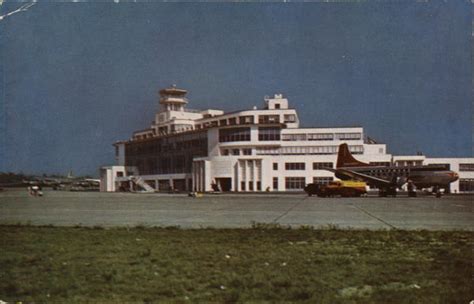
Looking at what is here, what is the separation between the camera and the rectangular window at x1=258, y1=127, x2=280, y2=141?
9425 centimetres

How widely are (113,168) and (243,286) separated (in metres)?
121

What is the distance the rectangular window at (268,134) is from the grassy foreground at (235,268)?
3166 inches

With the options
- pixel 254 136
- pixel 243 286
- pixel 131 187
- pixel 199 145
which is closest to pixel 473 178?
pixel 254 136

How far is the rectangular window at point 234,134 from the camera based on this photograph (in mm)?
94438

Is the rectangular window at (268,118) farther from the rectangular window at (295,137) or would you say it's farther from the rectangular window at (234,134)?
the rectangular window at (234,134)

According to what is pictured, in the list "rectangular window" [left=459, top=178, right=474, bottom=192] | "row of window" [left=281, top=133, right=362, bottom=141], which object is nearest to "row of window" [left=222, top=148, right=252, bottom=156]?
"row of window" [left=281, top=133, right=362, bottom=141]

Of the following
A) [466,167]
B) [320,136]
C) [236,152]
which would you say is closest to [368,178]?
[320,136]

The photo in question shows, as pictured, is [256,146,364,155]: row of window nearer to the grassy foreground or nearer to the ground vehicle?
the ground vehicle

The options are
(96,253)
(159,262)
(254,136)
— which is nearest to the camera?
(159,262)

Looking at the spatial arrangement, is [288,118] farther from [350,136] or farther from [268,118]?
[350,136]

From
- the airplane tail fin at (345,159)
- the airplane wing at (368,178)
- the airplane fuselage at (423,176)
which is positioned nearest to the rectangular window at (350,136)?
the airplane tail fin at (345,159)

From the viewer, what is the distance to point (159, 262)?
9211 mm

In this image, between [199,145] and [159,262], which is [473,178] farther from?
[159,262]

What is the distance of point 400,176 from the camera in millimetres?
60250
